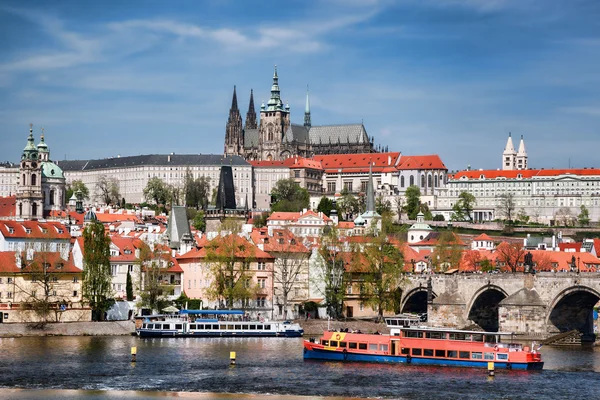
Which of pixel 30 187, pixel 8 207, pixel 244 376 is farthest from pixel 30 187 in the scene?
pixel 244 376

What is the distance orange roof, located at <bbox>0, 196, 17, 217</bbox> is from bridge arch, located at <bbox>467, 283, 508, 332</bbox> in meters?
74.2

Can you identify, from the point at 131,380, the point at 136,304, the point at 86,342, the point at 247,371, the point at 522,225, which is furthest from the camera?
the point at 522,225

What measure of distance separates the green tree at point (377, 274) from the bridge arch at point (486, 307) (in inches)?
222

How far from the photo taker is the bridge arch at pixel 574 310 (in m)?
78.2

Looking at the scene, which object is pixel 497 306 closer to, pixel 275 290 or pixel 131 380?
pixel 275 290

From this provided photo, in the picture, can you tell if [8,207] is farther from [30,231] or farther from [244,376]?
[244,376]

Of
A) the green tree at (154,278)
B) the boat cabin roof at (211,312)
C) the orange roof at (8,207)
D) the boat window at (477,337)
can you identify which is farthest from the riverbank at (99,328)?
the orange roof at (8,207)

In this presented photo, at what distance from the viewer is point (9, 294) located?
7781cm

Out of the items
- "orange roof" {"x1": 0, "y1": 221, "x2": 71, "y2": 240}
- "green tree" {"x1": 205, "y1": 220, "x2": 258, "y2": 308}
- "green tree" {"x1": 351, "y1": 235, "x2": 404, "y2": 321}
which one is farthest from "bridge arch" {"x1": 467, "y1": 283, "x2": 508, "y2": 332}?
"orange roof" {"x1": 0, "y1": 221, "x2": 71, "y2": 240}

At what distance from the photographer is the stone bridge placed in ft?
257

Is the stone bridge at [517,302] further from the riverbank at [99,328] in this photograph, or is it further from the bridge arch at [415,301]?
the riverbank at [99,328]

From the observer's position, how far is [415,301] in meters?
93.6

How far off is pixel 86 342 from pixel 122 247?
18.4m

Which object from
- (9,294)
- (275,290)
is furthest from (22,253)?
(275,290)
